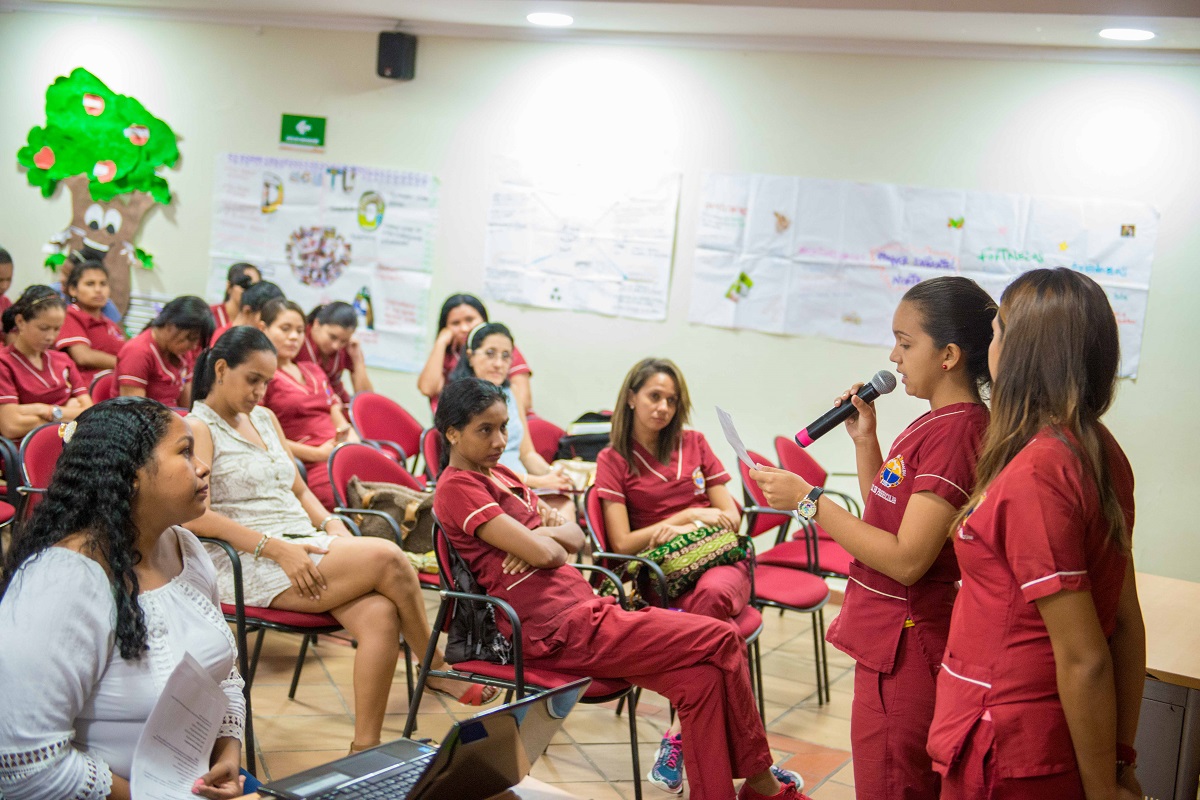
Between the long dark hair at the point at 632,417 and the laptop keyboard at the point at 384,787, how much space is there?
7.24ft

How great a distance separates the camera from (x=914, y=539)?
6.05ft

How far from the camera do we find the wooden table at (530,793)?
4.98 ft

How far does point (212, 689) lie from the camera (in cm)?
167

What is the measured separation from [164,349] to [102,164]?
263 cm

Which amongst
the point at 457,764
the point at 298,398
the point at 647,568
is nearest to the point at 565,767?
the point at 647,568

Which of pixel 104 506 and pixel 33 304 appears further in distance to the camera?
pixel 33 304

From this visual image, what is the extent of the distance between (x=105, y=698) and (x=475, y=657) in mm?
1284

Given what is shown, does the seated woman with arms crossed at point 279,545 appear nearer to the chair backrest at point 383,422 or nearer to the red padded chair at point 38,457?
the red padded chair at point 38,457

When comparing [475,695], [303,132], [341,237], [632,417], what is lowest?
[475,695]

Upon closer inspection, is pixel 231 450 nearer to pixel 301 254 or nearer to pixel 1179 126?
pixel 301 254

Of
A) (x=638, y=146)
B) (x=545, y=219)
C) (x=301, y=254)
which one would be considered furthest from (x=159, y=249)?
(x=638, y=146)

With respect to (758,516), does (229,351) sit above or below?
above

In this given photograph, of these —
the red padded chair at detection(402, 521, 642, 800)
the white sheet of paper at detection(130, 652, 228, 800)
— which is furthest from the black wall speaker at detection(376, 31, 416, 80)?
the white sheet of paper at detection(130, 652, 228, 800)

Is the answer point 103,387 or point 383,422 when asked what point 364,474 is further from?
point 103,387
